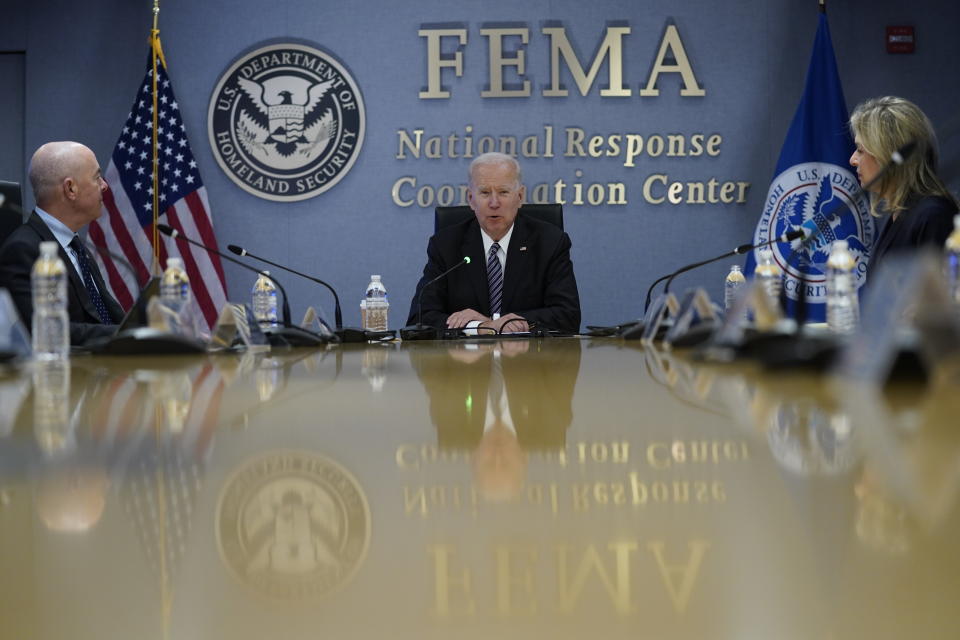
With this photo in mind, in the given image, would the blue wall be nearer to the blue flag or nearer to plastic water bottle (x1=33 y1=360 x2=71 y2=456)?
the blue flag

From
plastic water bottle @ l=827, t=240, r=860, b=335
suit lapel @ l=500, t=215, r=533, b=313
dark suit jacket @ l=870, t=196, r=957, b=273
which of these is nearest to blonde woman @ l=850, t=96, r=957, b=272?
dark suit jacket @ l=870, t=196, r=957, b=273

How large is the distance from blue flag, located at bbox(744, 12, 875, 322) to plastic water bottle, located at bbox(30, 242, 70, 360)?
3791 mm

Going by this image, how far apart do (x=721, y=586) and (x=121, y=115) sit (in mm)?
5761

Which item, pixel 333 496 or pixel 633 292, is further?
pixel 633 292

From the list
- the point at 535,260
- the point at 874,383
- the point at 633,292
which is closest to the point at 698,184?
the point at 633,292

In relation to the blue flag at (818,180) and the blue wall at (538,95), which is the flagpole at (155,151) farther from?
the blue flag at (818,180)

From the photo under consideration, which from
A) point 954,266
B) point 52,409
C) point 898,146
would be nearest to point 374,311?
point 898,146

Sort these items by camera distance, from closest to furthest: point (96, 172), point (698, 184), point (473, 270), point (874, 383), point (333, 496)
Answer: point (333, 496), point (874, 383), point (96, 172), point (473, 270), point (698, 184)

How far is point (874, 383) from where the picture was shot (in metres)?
0.92

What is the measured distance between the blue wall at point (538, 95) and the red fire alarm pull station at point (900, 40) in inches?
1.6

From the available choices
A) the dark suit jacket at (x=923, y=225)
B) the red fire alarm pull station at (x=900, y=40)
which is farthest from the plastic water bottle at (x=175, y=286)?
the red fire alarm pull station at (x=900, y=40)

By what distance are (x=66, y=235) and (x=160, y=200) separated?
171 cm

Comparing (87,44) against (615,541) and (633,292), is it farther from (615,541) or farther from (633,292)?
(615,541)

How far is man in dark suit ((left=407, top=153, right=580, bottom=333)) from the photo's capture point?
4129mm
